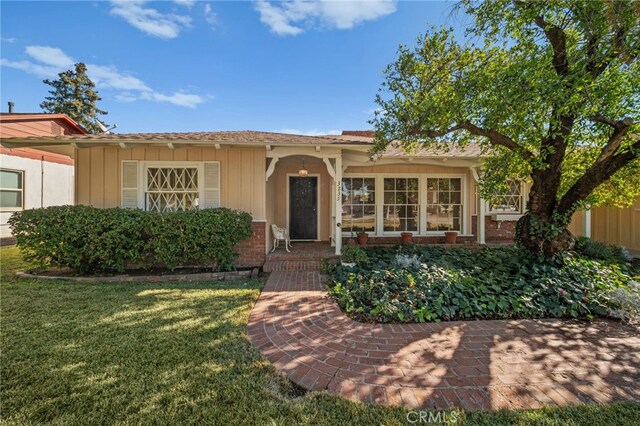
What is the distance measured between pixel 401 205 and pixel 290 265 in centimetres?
452

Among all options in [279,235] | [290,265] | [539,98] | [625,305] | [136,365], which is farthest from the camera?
[279,235]

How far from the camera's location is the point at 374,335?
3227 mm

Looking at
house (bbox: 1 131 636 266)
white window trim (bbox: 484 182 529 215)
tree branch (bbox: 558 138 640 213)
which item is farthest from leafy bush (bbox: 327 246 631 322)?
white window trim (bbox: 484 182 529 215)

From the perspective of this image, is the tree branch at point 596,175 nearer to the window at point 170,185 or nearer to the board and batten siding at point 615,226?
the board and batten siding at point 615,226

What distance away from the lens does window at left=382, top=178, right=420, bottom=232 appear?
8.83 metres

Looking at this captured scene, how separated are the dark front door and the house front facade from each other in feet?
0.11

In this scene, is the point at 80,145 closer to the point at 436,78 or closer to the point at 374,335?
the point at 374,335

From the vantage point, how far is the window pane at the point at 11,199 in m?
10.0

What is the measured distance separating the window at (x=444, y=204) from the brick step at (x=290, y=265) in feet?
15.1

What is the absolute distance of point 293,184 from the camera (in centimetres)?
891

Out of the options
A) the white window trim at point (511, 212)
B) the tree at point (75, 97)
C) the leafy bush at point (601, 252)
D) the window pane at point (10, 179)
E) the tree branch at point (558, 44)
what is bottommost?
the leafy bush at point (601, 252)

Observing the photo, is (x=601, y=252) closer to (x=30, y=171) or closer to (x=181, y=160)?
(x=181, y=160)

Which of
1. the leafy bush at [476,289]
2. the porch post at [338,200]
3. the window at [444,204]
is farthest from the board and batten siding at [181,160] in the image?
the window at [444,204]

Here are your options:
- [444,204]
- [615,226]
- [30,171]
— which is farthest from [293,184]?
[30,171]
